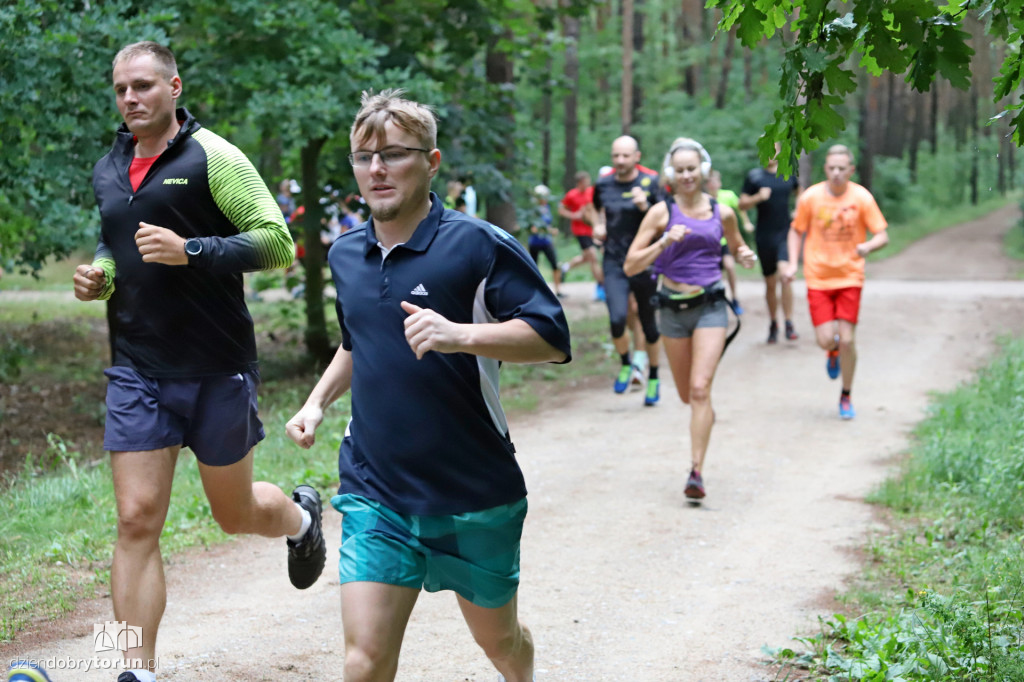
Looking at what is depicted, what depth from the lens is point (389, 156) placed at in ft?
11.0

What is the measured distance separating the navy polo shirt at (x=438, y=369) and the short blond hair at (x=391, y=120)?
0.28 metres

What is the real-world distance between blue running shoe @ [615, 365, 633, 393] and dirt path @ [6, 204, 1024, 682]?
144mm

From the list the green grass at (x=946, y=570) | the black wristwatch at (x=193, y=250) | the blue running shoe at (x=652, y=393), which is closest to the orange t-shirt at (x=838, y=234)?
the green grass at (x=946, y=570)

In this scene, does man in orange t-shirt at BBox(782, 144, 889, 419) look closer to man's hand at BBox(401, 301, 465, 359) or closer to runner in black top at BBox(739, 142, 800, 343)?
runner in black top at BBox(739, 142, 800, 343)

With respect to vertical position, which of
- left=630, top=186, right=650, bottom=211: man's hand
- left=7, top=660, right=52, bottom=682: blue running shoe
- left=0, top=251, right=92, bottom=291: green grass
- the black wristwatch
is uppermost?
the black wristwatch

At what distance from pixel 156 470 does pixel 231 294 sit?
0.75 m

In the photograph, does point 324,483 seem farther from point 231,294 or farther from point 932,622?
point 932,622

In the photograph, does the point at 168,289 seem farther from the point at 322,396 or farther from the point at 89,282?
the point at 322,396

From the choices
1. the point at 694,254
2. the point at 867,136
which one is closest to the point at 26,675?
the point at 694,254

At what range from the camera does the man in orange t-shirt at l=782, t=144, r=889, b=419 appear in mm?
9688

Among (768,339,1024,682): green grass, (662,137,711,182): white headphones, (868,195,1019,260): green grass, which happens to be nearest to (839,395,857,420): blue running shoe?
(768,339,1024,682): green grass

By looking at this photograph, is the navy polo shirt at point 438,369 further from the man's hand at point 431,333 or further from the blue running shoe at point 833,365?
the blue running shoe at point 833,365

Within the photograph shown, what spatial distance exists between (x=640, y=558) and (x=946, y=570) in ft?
5.50

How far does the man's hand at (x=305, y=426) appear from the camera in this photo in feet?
11.6
